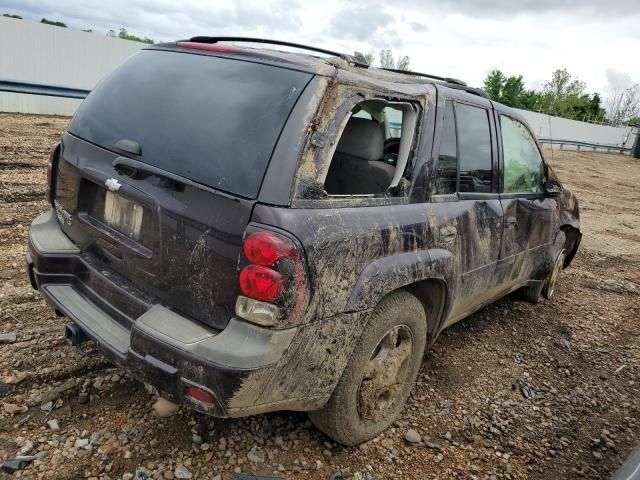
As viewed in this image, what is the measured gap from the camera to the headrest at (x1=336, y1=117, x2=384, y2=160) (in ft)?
9.12

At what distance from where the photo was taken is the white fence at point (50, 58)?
15.5 metres

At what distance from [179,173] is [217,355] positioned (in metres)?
0.80

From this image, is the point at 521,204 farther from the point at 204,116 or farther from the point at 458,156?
the point at 204,116

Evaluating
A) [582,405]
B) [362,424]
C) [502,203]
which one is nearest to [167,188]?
[362,424]

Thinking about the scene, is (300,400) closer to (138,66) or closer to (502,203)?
(138,66)

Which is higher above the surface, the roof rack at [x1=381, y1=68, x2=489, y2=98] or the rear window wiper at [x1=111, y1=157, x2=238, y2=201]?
the roof rack at [x1=381, y1=68, x2=489, y2=98]

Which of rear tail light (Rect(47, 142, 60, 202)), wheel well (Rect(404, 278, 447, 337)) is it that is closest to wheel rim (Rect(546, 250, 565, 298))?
wheel well (Rect(404, 278, 447, 337))

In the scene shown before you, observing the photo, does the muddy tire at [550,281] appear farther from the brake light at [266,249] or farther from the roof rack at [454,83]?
the brake light at [266,249]

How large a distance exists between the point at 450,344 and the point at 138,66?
3.03 meters

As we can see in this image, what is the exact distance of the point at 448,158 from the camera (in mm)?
2975

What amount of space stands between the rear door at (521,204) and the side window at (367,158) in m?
1.21

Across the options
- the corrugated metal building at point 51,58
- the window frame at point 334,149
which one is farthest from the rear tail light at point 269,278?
the corrugated metal building at point 51,58

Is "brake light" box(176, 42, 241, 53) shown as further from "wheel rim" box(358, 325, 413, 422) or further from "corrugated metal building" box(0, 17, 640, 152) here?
"corrugated metal building" box(0, 17, 640, 152)

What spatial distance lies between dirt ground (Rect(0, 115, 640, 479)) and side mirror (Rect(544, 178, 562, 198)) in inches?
48.7
